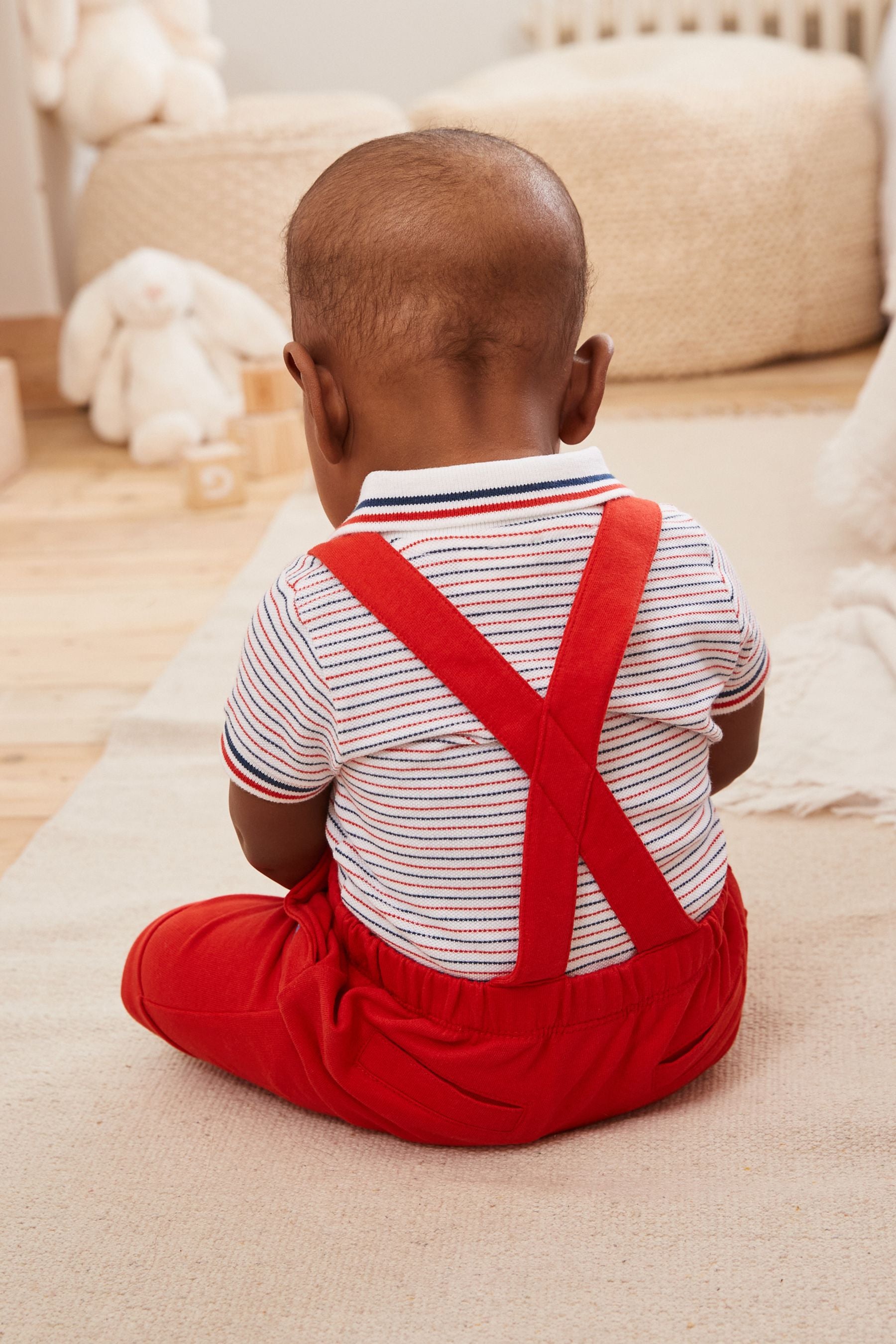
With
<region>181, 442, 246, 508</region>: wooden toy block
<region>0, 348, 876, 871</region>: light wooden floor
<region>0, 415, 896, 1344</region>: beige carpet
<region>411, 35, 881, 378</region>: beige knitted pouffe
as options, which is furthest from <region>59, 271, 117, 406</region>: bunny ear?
<region>0, 415, 896, 1344</region>: beige carpet

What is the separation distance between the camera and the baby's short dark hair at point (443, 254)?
1.86 ft

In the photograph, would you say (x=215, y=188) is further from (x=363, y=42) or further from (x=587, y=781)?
(x=587, y=781)

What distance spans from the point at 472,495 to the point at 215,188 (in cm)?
190

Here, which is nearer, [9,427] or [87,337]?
[9,427]

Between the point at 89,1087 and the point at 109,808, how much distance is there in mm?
356

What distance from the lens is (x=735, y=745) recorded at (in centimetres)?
75

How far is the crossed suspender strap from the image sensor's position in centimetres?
59

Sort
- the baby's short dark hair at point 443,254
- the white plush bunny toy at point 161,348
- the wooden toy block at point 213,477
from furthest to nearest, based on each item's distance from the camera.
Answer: the white plush bunny toy at point 161,348, the wooden toy block at point 213,477, the baby's short dark hair at point 443,254

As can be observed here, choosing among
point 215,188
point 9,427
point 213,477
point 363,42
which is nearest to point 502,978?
point 213,477

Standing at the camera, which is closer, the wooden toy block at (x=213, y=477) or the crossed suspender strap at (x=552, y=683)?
the crossed suspender strap at (x=552, y=683)

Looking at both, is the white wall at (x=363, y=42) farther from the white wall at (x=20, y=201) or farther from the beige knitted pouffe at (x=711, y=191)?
the white wall at (x=20, y=201)

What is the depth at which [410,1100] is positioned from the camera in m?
0.65

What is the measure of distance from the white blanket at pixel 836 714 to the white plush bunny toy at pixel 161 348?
4.08 ft

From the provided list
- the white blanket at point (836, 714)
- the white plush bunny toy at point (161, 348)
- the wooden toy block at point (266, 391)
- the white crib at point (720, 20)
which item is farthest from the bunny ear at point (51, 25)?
the white blanket at point (836, 714)
